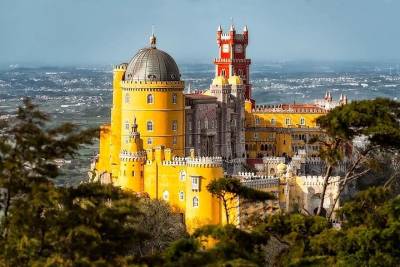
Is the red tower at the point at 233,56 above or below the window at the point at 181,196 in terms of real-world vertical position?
above

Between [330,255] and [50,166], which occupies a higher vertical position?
[50,166]

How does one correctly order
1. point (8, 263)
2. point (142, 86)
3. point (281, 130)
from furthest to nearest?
point (281, 130)
point (142, 86)
point (8, 263)

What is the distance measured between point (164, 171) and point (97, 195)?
3536 cm

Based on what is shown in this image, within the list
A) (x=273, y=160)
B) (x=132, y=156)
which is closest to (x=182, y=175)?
(x=132, y=156)

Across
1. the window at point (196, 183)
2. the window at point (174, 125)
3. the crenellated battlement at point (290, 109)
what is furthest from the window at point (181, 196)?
the crenellated battlement at point (290, 109)

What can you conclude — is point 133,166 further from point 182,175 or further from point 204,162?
point 204,162

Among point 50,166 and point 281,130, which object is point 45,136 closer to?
point 50,166

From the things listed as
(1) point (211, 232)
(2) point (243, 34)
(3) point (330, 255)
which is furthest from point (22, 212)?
(2) point (243, 34)

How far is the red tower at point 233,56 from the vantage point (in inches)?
4481

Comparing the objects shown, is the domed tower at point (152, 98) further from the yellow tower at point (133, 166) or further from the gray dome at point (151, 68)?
the yellow tower at point (133, 166)

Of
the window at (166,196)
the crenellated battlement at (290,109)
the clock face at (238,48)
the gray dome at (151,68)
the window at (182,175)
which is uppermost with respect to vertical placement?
the clock face at (238,48)

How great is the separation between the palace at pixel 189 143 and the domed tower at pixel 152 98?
0.06m

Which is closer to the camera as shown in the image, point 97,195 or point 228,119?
point 97,195

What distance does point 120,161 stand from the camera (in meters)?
79.9
